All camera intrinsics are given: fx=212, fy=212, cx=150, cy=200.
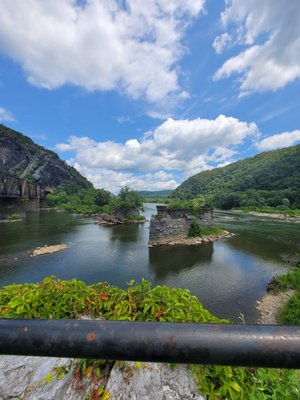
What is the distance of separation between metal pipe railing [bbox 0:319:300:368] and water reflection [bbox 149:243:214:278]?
1338 cm

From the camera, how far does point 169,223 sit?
20844mm

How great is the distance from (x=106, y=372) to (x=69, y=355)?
1.74 m

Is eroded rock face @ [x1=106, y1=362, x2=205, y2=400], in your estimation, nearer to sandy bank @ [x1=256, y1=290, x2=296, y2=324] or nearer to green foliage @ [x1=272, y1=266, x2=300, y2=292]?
sandy bank @ [x1=256, y1=290, x2=296, y2=324]

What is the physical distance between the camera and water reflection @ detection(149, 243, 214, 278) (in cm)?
1457

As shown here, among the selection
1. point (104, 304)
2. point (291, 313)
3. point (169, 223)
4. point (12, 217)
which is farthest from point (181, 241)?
point (12, 217)

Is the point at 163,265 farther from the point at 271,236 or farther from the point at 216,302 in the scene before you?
the point at 271,236

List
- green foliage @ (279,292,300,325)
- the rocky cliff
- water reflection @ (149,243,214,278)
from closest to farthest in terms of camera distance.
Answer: green foliage @ (279,292,300,325) < water reflection @ (149,243,214,278) < the rocky cliff

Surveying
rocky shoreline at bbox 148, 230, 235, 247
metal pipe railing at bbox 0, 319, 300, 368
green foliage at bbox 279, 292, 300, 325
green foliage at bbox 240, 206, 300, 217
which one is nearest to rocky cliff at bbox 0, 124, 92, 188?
green foliage at bbox 240, 206, 300, 217

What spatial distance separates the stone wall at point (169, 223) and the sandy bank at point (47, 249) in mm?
8340

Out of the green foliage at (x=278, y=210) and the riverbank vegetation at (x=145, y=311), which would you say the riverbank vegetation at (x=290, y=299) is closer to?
the riverbank vegetation at (x=145, y=311)

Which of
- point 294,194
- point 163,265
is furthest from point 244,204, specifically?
point 163,265

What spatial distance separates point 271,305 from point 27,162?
117 metres

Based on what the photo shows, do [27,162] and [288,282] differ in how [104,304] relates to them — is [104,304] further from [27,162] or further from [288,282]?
[27,162]

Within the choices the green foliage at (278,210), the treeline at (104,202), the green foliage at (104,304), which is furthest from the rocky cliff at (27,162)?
the green foliage at (104,304)
